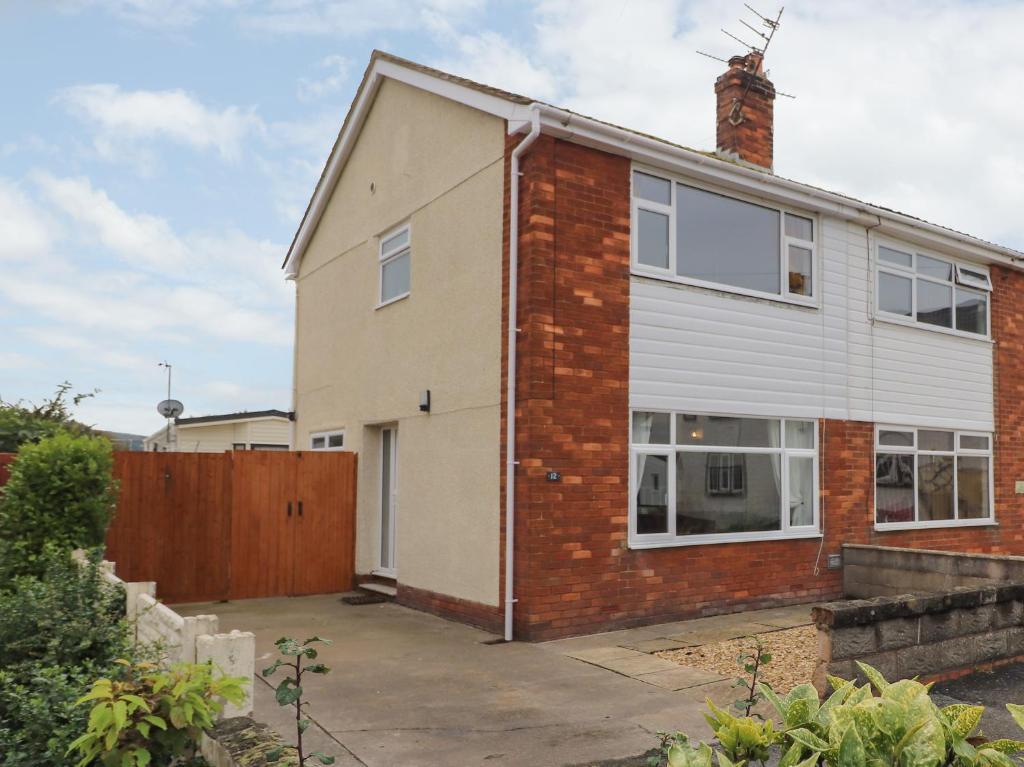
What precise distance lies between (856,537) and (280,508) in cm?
714

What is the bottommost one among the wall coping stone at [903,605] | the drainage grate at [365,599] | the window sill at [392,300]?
the drainage grate at [365,599]

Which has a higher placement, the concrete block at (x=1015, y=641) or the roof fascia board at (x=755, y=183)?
the roof fascia board at (x=755, y=183)

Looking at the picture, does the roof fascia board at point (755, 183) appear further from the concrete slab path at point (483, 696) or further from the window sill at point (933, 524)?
the concrete slab path at point (483, 696)

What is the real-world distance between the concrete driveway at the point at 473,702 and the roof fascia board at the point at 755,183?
15.5ft

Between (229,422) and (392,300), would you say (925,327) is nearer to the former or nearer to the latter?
(392,300)

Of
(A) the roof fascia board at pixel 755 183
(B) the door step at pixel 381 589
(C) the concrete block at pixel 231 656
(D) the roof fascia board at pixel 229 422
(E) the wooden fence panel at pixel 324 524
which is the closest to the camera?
(C) the concrete block at pixel 231 656

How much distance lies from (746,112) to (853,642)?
352 inches

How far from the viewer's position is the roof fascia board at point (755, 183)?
8203 millimetres

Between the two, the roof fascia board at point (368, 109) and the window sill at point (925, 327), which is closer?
the roof fascia board at point (368, 109)

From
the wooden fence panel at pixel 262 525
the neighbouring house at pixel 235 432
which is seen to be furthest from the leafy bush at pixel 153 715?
the neighbouring house at pixel 235 432

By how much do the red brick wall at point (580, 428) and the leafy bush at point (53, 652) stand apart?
357 cm

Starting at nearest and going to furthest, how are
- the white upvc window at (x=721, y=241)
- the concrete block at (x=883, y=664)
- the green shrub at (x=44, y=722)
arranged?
1. the green shrub at (x=44, y=722)
2. the concrete block at (x=883, y=664)
3. the white upvc window at (x=721, y=241)

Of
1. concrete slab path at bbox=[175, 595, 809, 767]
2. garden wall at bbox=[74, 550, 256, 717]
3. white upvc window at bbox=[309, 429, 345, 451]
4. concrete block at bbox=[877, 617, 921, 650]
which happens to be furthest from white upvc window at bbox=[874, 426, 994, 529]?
garden wall at bbox=[74, 550, 256, 717]

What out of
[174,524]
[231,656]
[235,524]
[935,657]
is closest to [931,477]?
[935,657]
